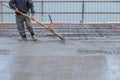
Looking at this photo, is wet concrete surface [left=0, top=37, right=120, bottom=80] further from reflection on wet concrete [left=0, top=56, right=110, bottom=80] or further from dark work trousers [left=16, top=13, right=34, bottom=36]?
dark work trousers [left=16, top=13, right=34, bottom=36]

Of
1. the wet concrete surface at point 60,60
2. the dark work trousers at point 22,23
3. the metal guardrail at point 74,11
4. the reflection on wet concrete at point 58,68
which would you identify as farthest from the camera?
the metal guardrail at point 74,11

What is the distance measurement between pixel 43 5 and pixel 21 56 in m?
12.6

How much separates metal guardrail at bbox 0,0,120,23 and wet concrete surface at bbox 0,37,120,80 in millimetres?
7802

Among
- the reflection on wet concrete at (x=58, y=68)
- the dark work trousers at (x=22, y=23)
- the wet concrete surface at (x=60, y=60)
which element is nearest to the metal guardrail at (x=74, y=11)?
the dark work trousers at (x=22, y=23)

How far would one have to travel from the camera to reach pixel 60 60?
1185cm

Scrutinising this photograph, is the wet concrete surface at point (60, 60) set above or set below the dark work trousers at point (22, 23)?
below

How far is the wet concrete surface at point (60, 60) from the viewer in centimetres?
999

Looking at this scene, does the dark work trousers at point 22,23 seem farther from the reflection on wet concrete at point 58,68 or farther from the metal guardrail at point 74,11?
the metal guardrail at point 74,11

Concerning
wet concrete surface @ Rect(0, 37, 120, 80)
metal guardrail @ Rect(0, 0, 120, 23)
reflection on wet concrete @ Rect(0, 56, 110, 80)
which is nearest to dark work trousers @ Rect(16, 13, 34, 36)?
wet concrete surface @ Rect(0, 37, 120, 80)

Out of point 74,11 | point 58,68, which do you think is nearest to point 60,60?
point 58,68

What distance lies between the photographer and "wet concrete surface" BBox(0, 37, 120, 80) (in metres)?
9.99

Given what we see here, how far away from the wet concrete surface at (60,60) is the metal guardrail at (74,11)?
7.80 metres

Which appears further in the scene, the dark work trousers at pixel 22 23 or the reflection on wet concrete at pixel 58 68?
the dark work trousers at pixel 22 23

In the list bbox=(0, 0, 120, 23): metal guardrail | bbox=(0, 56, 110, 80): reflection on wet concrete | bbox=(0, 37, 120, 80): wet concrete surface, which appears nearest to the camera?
bbox=(0, 56, 110, 80): reflection on wet concrete
